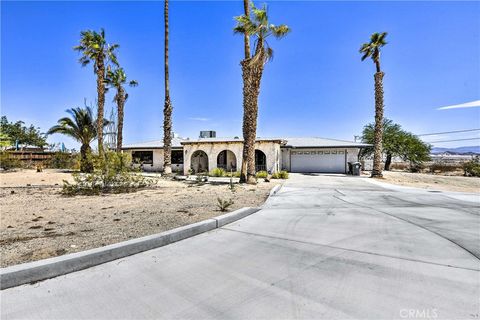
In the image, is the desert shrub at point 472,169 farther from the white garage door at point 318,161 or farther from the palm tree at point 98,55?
the palm tree at point 98,55

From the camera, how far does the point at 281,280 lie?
3260 mm

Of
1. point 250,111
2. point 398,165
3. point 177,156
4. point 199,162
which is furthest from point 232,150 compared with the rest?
point 398,165

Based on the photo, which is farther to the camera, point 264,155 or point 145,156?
point 145,156

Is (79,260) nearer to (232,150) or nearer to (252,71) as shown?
(252,71)

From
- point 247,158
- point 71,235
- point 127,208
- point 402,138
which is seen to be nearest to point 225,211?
point 127,208

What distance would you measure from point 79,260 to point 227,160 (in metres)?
24.6

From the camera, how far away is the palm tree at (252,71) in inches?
570

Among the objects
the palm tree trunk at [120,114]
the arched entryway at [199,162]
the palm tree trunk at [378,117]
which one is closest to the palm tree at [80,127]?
the palm tree trunk at [120,114]

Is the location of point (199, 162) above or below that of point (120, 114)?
below

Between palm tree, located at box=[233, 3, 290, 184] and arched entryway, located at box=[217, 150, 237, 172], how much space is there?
38.0 feet

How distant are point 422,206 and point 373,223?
367 centimetres

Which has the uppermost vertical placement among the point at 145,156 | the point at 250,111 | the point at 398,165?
the point at 250,111

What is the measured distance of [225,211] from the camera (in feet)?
23.6

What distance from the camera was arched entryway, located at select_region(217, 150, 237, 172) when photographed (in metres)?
27.4
